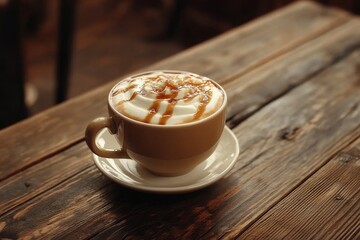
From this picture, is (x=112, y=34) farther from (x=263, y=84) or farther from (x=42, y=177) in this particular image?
(x=42, y=177)

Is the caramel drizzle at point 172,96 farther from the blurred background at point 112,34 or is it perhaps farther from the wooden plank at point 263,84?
the blurred background at point 112,34

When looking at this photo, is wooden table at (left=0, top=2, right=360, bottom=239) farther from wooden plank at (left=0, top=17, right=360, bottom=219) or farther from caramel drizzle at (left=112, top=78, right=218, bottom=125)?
caramel drizzle at (left=112, top=78, right=218, bottom=125)

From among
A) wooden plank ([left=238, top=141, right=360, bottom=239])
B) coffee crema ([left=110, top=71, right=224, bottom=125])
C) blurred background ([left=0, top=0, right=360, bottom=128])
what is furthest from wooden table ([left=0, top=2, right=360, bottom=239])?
blurred background ([left=0, top=0, right=360, bottom=128])

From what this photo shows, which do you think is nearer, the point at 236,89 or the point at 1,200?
the point at 1,200

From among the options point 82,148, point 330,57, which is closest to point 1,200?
point 82,148

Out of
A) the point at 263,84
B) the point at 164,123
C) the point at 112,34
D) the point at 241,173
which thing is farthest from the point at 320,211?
the point at 112,34

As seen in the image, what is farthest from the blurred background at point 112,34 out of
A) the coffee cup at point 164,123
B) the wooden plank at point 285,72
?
the coffee cup at point 164,123

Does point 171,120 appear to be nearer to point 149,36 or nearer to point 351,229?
point 351,229
